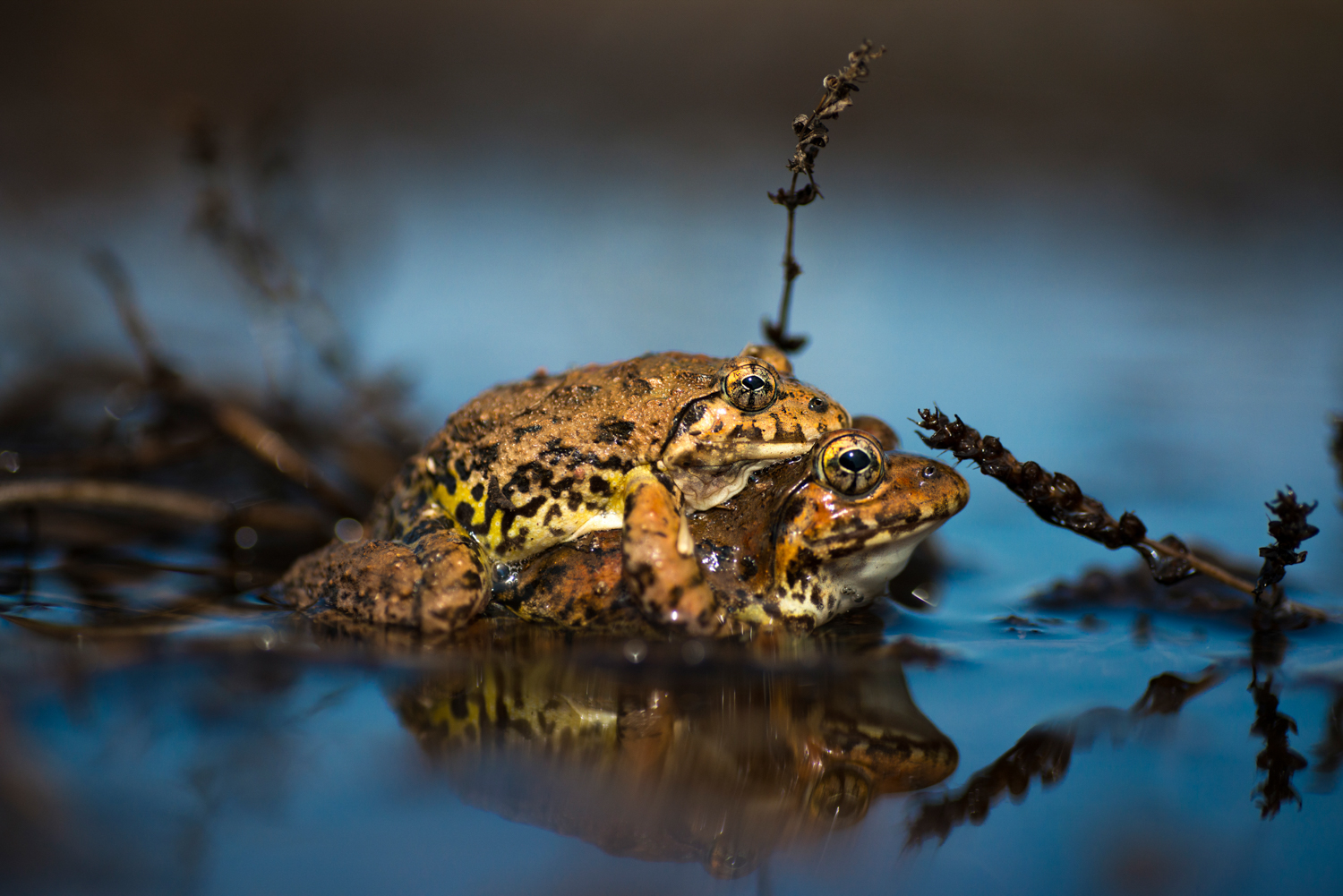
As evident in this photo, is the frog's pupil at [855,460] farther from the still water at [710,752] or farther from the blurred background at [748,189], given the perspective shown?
the blurred background at [748,189]

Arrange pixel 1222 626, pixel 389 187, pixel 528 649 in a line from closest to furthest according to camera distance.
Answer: pixel 528 649
pixel 1222 626
pixel 389 187

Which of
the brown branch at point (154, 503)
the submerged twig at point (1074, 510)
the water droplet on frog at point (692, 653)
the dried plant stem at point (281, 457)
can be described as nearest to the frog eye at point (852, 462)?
the submerged twig at point (1074, 510)

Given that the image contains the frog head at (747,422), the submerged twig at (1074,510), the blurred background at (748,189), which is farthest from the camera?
the blurred background at (748,189)

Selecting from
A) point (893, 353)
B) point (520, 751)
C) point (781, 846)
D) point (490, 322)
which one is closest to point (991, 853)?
point (781, 846)

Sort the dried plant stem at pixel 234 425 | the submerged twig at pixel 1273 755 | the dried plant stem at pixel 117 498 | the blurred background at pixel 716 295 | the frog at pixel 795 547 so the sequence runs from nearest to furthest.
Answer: the blurred background at pixel 716 295 → the submerged twig at pixel 1273 755 → the frog at pixel 795 547 → the dried plant stem at pixel 117 498 → the dried plant stem at pixel 234 425

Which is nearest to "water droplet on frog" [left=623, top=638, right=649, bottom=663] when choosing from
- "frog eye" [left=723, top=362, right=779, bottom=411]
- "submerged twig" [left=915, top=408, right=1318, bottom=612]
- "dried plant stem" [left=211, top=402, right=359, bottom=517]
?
"frog eye" [left=723, top=362, right=779, bottom=411]

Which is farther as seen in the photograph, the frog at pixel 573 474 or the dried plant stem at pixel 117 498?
the dried plant stem at pixel 117 498

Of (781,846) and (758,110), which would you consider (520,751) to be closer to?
(781,846)
